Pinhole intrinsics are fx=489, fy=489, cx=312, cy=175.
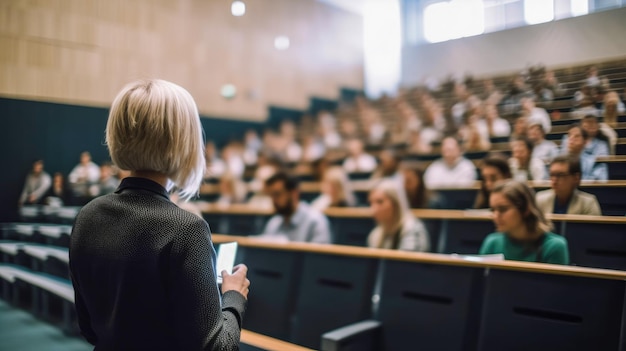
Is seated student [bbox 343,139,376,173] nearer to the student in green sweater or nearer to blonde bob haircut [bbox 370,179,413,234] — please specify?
blonde bob haircut [bbox 370,179,413,234]

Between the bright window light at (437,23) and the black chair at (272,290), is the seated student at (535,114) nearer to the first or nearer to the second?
the bright window light at (437,23)

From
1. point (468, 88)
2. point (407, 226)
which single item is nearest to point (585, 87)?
point (468, 88)

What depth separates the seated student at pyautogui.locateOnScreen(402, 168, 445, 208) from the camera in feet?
9.29

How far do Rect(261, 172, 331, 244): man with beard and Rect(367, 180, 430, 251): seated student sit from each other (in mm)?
367

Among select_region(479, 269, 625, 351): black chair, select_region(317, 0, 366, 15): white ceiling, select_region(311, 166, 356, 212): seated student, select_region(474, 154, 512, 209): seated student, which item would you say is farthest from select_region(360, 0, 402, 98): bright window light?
select_region(311, 166, 356, 212): seated student

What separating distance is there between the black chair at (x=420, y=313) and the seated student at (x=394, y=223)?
0.59 m

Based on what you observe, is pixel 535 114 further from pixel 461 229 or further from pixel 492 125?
pixel 461 229

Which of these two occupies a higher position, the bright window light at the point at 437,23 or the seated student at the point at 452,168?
the bright window light at the point at 437,23

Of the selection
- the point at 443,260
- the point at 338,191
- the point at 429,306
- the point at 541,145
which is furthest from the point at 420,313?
the point at 338,191

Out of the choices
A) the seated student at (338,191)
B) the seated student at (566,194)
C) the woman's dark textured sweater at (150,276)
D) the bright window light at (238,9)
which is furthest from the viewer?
the seated student at (338,191)

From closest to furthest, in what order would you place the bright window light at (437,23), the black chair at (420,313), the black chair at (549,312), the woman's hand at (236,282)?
the woman's hand at (236,282) → the black chair at (549,312) → the black chair at (420,313) → the bright window light at (437,23)

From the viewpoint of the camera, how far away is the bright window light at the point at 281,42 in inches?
96.7

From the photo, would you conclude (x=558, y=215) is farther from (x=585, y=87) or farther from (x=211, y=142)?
(x=211, y=142)

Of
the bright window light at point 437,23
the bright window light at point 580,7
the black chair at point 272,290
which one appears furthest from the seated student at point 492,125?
the black chair at point 272,290
